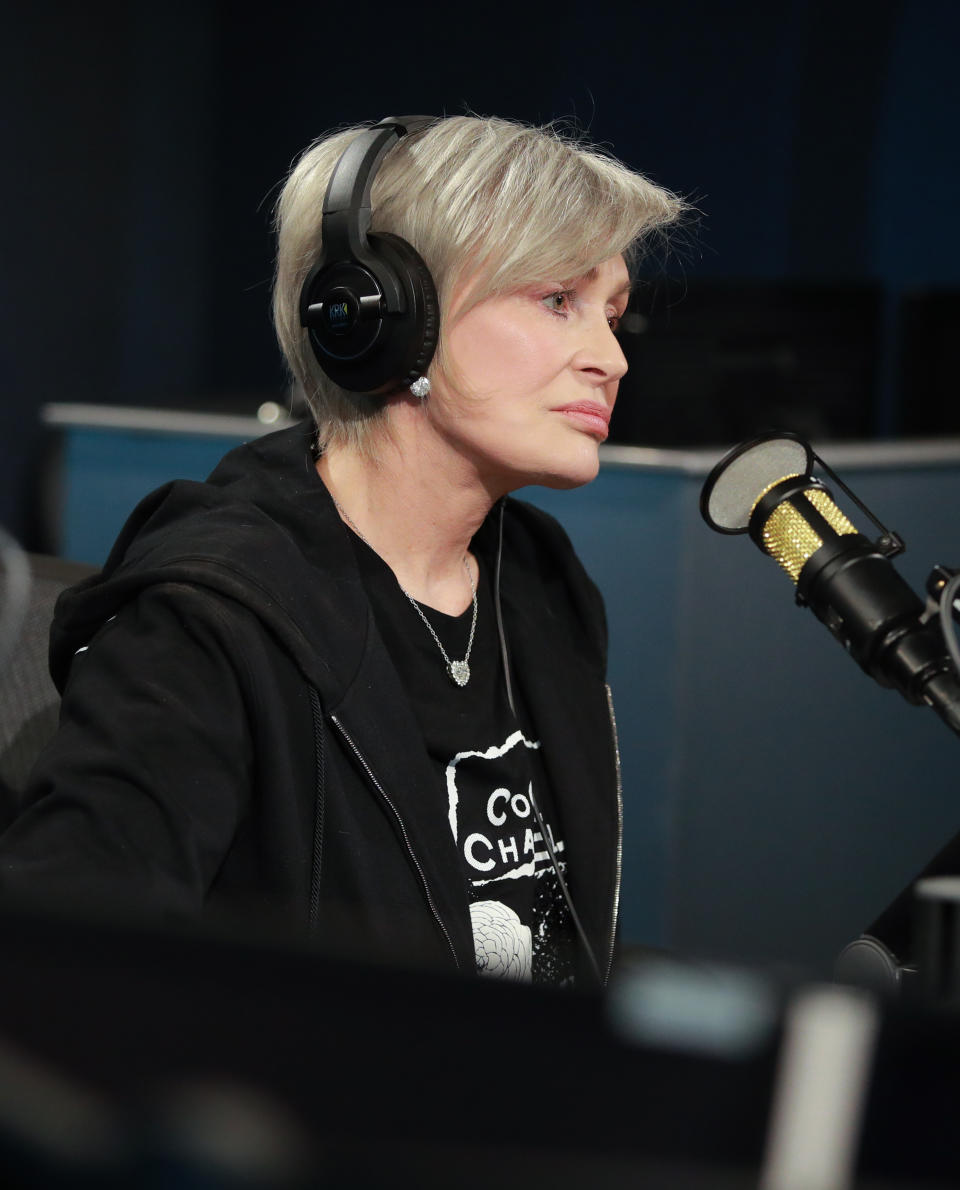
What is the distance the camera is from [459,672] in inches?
48.7

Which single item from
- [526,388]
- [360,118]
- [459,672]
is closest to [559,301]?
[526,388]

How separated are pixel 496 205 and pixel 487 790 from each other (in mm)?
456

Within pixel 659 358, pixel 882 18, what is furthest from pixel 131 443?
pixel 882 18

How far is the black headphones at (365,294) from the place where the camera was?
3.73ft

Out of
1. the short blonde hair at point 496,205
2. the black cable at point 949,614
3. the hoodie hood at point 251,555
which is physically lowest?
the hoodie hood at point 251,555

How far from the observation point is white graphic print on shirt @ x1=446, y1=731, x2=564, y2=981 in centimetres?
115

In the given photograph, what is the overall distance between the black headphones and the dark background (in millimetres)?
2351

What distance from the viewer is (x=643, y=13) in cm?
393

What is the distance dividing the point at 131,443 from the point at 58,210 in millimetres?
1803

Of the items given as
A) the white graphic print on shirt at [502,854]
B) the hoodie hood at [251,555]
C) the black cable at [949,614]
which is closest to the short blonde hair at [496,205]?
the hoodie hood at [251,555]

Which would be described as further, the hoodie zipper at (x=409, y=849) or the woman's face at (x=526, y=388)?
the woman's face at (x=526, y=388)

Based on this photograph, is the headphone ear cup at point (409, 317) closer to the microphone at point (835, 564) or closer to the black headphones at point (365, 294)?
the black headphones at point (365, 294)

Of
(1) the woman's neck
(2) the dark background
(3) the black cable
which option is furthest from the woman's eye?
(2) the dark background

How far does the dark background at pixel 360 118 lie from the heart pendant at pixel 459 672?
2.30 metres
